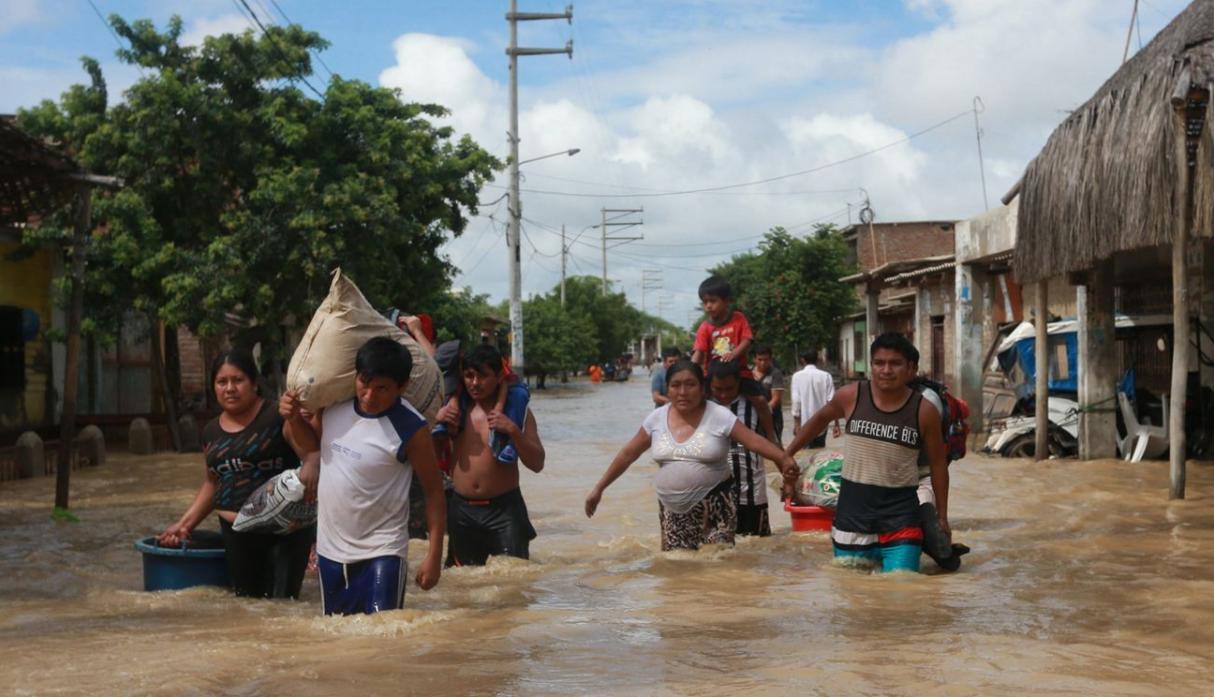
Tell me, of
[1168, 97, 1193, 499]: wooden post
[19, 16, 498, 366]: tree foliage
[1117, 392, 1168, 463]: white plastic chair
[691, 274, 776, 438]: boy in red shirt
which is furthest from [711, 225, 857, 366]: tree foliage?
[691, 274, 776, 438]: boy in red shirt

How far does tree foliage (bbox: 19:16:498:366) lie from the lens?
62.6 feet

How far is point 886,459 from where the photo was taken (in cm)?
681

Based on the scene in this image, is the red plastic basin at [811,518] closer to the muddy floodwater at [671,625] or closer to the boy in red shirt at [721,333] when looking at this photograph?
the muddy floodwater at [671,625]

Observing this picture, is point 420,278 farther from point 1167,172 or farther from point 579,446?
→ point 1167,172

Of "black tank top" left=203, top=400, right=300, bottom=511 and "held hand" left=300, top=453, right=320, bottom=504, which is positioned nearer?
"held hand" left=300, top=453, right=320, bottom=504

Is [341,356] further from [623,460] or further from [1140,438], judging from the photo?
[1140,438]

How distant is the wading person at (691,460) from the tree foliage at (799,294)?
3101 centimetres

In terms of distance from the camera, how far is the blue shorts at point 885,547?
6.93 meters

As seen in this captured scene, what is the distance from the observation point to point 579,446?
899 inches

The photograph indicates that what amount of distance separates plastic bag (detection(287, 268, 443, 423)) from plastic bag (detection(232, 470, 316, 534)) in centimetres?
55

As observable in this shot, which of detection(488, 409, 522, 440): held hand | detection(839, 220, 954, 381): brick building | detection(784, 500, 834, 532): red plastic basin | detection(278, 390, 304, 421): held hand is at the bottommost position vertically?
detection(784, 500, 834, 532): red plastic basin

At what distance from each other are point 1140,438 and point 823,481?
8023 mm

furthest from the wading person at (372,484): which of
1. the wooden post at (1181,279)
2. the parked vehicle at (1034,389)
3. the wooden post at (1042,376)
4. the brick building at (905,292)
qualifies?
the brick building at (905,292)

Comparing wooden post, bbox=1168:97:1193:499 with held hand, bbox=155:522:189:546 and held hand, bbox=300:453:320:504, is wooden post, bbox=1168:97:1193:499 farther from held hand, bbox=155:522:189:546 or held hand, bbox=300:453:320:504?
held hand, bbox=155:522:189:546
